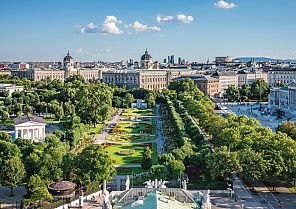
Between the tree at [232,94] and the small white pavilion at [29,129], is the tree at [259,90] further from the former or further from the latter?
the small white pavilion at [29,129]

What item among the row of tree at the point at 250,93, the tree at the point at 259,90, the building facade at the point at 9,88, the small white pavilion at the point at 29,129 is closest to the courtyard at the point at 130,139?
the small white pavilion at the point at 29,129

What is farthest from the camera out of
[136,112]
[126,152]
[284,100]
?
[284,100]

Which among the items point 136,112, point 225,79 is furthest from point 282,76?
point 136,112

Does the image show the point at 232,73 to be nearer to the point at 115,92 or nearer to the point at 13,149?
the point at 115,92

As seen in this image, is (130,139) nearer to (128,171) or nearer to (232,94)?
(128,171)

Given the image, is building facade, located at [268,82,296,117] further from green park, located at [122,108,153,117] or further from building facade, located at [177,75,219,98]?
building facade, located at [177,75,219,98]

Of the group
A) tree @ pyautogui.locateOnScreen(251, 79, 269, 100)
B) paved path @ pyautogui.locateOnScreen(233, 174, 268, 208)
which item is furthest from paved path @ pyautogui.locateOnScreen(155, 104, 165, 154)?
tree @ pyautogui.locateOnScreen(251, 79, 269, 100)
